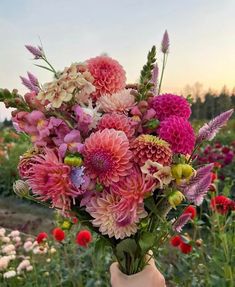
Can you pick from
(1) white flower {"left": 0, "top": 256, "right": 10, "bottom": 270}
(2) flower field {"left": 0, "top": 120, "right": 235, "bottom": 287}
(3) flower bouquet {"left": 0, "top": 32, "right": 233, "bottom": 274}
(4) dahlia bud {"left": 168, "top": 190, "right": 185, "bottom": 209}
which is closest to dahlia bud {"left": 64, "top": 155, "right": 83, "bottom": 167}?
(3) flower bouquet {"left": 0, "top": 32, "right": 233, "bottom": 274}

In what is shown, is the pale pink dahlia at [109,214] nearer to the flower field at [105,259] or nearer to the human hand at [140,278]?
the human hand at [140,278]

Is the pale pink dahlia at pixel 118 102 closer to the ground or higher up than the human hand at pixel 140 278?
higher up

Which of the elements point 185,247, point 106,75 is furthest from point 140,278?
point 185,247

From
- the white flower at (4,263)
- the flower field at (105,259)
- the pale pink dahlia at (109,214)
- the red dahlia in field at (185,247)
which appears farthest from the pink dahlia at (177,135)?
the white flower at (4,263)

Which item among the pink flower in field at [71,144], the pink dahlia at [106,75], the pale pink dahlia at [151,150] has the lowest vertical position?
the pink flower in field at [71,144]

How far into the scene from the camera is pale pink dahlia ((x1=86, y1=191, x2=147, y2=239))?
4.17 ft

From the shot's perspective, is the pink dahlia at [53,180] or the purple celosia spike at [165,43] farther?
the purple celosia spike at [165,43]

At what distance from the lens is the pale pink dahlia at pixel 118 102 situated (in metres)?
1.32

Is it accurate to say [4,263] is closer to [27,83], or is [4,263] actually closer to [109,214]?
[27,83]

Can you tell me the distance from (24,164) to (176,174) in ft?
1.20

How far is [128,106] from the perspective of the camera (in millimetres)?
1325

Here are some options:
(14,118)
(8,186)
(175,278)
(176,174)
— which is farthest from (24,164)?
(8,186)

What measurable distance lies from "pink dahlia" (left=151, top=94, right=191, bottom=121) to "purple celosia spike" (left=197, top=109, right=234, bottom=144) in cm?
5

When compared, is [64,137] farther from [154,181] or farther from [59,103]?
[154,181]
